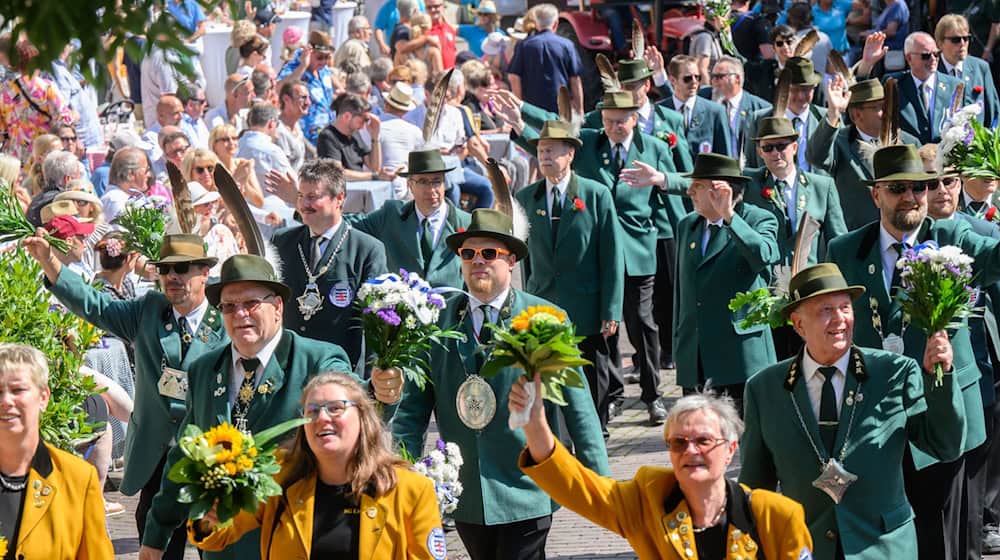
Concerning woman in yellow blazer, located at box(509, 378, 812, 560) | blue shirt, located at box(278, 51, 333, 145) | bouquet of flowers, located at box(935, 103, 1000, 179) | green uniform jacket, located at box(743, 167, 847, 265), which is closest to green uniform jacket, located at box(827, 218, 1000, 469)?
bouquet of flowers, located at box(935, 103, 1000, 179)

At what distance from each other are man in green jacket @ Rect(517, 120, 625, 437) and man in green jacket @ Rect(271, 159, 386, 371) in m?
1.98

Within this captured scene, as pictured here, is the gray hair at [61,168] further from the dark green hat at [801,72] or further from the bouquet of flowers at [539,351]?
the bouquet of flowers at [539,351]

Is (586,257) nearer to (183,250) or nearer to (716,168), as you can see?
(716,168)

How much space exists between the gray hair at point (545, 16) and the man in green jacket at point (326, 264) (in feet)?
34.8

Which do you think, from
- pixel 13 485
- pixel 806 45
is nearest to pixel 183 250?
pixel 13 485

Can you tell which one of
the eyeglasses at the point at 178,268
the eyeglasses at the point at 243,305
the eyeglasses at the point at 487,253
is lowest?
the eyeglasses at the point at 243,305

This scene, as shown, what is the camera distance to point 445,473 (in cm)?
773

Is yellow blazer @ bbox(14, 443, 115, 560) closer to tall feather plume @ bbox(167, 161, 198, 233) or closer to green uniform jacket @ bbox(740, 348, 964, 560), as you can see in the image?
green uniform jacket @ bbox(740, 348, 964, 560)

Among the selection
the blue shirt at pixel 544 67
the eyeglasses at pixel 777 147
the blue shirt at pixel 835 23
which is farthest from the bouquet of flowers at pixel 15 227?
the blue shirt at pixel 835 23

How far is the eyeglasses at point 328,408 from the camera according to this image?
647 centimetres

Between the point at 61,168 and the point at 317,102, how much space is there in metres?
5.87

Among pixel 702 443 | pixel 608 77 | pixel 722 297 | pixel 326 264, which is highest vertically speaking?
pixel 608 77

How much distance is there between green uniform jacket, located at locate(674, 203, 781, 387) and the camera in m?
10.6

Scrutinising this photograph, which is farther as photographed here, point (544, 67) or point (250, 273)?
point (544, 67)
